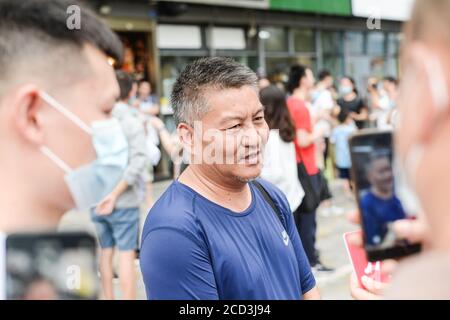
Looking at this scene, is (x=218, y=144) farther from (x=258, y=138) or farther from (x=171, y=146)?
(x=171, y=146)

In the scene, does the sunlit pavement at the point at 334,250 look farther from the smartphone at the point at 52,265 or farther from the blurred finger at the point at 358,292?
the smartphone at the point at 52,265

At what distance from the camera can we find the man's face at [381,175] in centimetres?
94

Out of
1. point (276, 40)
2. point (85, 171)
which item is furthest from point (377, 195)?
point (276, 40)

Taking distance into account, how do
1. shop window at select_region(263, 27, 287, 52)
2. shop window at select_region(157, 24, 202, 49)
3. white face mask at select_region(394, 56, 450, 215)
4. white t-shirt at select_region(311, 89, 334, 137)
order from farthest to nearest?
1. shop window at select_region(263, 27, 287, 52)
2. shop window at select_region(157, 24, 202, 49)
3. white t-shirt at select_region(311, 89, 334, 137)
4. white face mask at select_region(394, 56, 450, 215)

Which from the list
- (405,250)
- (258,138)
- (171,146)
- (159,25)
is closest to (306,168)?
(171,146)

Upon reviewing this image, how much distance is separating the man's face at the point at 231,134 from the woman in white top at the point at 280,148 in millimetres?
1953

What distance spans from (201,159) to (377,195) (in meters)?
0.98

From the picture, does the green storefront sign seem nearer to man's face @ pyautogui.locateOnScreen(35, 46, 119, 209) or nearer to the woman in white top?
the woman in white top

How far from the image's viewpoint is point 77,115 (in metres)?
0.96

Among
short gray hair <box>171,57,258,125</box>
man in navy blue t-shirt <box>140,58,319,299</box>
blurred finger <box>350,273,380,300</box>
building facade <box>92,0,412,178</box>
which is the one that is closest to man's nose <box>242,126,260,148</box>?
man in navy blue t-shirt <box>140,58,319,299</box>

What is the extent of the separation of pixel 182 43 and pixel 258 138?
851 centimetres

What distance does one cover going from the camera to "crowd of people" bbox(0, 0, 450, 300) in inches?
27.5

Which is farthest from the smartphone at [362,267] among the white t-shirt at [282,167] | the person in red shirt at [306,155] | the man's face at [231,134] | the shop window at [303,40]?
the shop window at [303,40]

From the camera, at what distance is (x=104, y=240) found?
3895 mm
